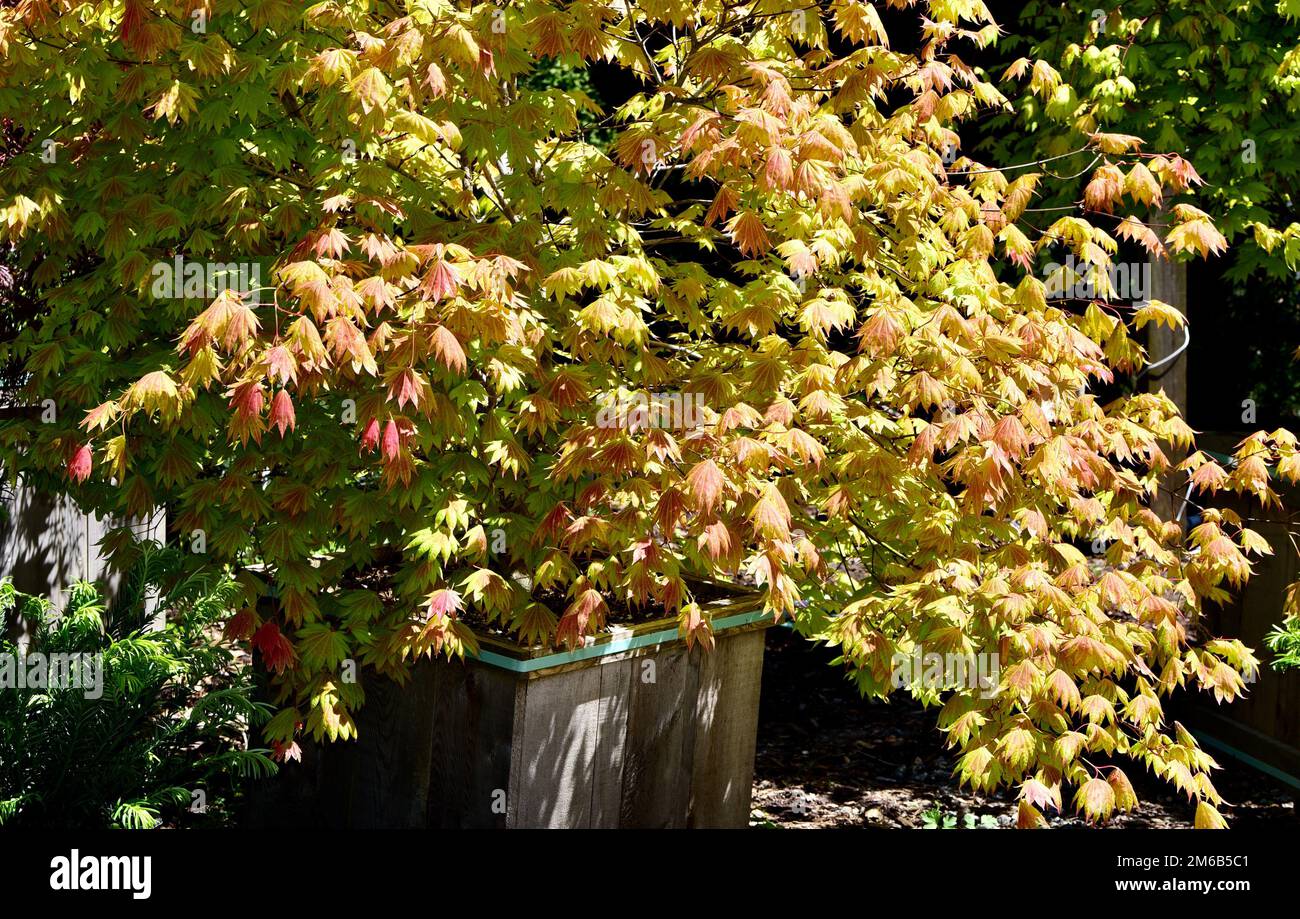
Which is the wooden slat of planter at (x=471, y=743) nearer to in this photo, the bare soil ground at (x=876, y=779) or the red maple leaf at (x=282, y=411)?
the red maple leaf at (x=282, y=411)

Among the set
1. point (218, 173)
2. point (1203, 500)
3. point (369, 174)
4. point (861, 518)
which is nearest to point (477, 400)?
point (369, 174)

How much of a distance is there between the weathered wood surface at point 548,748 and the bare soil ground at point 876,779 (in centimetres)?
143

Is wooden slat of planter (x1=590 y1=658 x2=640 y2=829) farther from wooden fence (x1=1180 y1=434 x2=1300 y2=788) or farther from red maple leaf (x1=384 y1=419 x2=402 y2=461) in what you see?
wooden fence (x1=1180 y1=434 x2=1300 y2=788)

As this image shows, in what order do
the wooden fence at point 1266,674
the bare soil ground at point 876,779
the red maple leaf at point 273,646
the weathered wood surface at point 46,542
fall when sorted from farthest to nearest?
the weathered wood surface at point 46,542 < the wooden fence at point 1266,674 < the bare soil ground at point 876,779 < the red maple leaf at point 273,646

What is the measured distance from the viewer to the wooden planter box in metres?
4.96

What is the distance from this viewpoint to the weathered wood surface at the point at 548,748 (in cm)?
497

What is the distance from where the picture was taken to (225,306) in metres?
3.81

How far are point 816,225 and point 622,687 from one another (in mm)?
1922

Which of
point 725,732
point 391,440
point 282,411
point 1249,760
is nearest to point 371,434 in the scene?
point 391,440

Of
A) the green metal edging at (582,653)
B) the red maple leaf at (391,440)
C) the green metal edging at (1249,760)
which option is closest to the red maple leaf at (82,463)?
the red maple leaf at (391,440)

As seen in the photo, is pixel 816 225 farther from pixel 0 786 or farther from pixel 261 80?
pixel 0 786

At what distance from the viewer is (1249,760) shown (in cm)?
752

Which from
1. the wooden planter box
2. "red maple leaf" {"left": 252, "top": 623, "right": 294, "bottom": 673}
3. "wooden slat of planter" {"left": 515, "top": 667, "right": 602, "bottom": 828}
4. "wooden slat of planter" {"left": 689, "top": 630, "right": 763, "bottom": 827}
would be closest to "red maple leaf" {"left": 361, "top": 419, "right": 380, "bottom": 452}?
"red maple leaf" {"left": 252, "top": 623, "right": 294, "bottom": 673}

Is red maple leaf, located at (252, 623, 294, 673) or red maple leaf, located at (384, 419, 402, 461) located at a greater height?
red maple leaf, located at (384, 419, 402, 461)
